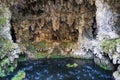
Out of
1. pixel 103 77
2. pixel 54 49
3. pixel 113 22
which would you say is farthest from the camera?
pixel 54 49

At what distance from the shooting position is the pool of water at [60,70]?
1336 inches

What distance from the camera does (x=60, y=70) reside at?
3606cm

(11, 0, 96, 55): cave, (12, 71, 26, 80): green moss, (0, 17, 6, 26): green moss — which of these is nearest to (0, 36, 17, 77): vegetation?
(12, 71, 26, 80): green moss

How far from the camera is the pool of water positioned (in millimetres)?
33938

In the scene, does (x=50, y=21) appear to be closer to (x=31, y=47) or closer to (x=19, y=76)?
(x=31, y=47)

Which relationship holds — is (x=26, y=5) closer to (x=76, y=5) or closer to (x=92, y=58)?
(x=76, y=5)

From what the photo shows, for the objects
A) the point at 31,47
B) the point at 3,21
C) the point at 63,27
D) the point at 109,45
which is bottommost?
the point at 31,47

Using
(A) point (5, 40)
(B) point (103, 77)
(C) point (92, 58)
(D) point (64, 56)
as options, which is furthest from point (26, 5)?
(B) point (103, 77)

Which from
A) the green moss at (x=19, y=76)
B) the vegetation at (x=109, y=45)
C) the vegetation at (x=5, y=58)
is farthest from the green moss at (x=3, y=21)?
the vegetation at (x=109, y=45)

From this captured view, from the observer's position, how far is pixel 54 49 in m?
41.5

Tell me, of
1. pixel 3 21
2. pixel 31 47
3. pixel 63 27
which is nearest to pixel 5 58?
pixel 3 21

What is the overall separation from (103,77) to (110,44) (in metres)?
4.61

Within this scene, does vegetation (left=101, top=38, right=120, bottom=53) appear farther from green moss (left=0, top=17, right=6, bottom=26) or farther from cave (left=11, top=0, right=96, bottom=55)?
green moss (left=0, top=17, right=6, bottom=26)

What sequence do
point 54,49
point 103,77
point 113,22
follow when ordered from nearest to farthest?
1. point 103,77
2. point 113,22
3. point 54,49
